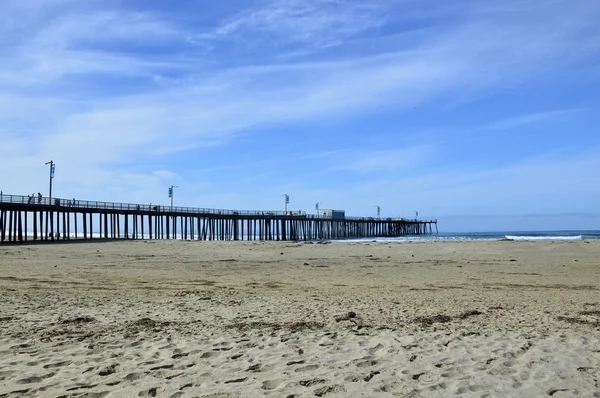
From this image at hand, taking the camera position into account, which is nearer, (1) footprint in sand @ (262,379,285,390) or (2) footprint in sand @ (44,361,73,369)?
(1) footprint in sand @ (262,379,285,390)

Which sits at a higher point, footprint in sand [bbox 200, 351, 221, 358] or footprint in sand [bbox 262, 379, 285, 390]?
footprint in sand [bbox 200, 351, 221, 358]

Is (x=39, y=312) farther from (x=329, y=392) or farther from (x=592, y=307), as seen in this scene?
(x=592, y=307)

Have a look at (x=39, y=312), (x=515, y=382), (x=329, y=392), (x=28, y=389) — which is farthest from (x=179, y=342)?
(x=515, y=382)

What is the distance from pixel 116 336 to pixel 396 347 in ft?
11.4

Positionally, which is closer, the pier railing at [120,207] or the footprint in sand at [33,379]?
the footprint in sand at [33,379]

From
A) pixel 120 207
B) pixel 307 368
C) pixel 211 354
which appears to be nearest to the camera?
pixel 307 368

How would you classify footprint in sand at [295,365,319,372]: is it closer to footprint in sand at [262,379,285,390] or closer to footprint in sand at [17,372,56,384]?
footprint in sand at [262,379,285,390]

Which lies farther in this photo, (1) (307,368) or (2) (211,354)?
(2) (211,354)

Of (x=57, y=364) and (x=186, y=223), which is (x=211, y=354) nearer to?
(x=57, y=364)

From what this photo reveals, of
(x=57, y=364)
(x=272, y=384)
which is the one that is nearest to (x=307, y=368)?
(x=272, y=384)

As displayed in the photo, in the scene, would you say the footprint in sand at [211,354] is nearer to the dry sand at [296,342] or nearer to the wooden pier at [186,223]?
the dry sand at [296,342]

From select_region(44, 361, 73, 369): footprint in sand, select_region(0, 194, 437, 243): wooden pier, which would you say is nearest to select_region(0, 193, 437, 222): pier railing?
select_region(0, 194, 437, 243): wooden pier

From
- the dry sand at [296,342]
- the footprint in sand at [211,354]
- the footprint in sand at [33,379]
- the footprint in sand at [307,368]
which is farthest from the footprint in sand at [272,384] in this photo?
the footprint in sand at [33,379]

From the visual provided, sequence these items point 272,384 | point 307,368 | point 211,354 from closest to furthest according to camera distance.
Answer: point 272,384 → point 307,368 → point 211,354
